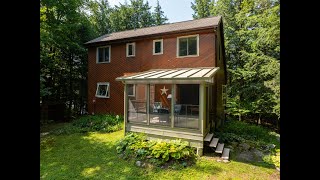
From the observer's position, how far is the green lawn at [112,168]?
591 centimetres

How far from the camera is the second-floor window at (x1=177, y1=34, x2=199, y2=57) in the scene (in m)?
11.4

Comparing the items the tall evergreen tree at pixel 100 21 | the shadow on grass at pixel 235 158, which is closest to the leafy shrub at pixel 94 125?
the shadow on grass at pixel 235 158

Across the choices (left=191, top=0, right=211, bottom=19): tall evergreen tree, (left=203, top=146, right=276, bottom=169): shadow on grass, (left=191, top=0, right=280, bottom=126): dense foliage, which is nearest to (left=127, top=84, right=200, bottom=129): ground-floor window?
(left=203, top=146, right=276, bottom=169): shadow on grass

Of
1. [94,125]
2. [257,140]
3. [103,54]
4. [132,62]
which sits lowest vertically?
[257,140]

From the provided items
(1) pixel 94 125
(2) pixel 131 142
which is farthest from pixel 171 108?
(1) pixel 94 125

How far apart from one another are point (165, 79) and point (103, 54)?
27.8ft

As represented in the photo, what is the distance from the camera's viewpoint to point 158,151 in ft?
22.8

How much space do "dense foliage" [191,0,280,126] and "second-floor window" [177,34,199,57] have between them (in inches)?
167

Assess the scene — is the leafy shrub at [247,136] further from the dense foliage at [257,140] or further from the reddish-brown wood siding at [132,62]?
the reddish-brown wood siding at [132,62]

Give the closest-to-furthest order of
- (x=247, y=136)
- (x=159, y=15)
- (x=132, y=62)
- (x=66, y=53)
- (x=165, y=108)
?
1. (x=165, y=108)
2. (x=247, y=136)
3. (x=132, y=62)
4. (x=66, y=53)
5. (x=159, y=15)

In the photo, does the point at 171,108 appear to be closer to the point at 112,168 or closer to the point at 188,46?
the point at 112,168

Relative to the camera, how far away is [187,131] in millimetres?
7738

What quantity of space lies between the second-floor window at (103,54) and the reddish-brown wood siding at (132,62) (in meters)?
0.33

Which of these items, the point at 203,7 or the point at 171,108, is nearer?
the point at 171,108
